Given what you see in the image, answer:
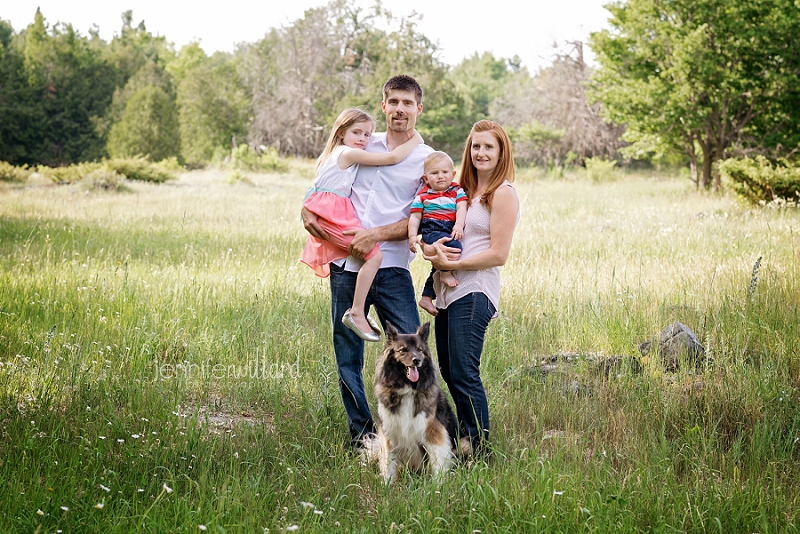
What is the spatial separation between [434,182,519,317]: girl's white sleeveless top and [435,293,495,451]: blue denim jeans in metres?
0.04

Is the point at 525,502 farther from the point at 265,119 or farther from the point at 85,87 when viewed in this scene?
the point at 85,87

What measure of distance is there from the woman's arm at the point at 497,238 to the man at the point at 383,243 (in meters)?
A: 0.49

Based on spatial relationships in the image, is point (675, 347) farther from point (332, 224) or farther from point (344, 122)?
point (344, 122)

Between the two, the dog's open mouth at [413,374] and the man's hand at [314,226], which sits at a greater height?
the man's hand at [314,226]

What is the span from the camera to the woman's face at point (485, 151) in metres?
4.33

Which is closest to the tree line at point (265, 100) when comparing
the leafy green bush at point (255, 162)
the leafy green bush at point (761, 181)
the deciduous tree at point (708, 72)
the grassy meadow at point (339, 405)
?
the leafy green bush at point (255, 162)

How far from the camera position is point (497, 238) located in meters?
4.24

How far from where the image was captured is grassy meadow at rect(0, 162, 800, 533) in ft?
12.4

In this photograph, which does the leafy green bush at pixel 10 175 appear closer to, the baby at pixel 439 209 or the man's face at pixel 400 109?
the man's face at pixel 400 109

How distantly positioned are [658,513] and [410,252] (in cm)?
217

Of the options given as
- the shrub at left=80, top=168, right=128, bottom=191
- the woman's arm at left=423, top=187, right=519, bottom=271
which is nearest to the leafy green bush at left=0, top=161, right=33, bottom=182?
the shrub at left=80, top=168, right=128, bottom=191

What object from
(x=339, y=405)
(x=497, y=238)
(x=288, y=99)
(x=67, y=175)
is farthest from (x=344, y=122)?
(x=288, y=99)

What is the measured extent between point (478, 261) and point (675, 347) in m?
2.88

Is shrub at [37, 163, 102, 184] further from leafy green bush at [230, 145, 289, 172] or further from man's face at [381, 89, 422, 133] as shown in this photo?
man's face at [381, 89, 422, 133]
